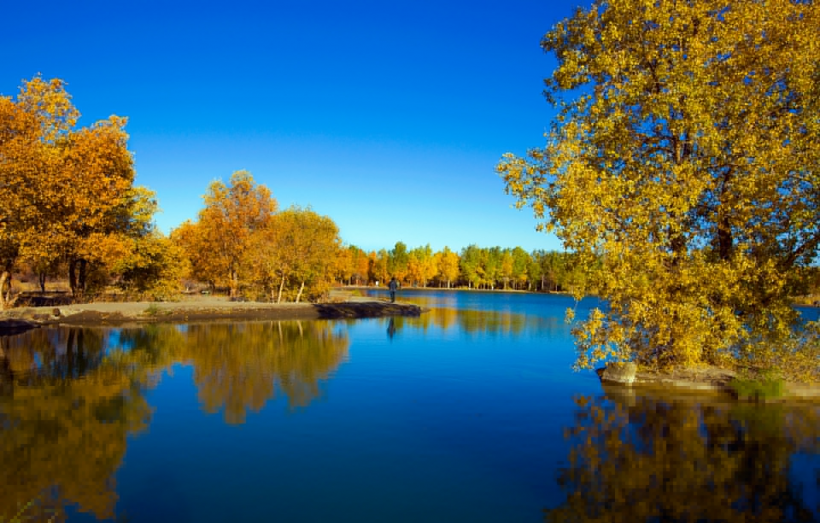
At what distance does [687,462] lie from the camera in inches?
436

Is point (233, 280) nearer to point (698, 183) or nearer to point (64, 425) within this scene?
point (64, 425)

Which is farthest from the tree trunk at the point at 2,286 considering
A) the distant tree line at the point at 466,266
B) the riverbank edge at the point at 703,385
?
the distant tree line at the point at 466,266

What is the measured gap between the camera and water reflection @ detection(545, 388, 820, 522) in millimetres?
8922

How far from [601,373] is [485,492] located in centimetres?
1274

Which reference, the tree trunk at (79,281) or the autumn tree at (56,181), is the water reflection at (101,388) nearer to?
the autumn tree at (56,181)

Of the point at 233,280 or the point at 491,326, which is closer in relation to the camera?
the point at 491,326

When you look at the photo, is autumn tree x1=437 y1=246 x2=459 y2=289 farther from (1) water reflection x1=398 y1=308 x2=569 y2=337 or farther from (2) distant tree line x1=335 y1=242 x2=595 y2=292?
(1) water reflection x1=398 y1=308 x2=569 y2=337

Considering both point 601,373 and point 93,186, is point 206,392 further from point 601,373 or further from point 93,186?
point 93,186

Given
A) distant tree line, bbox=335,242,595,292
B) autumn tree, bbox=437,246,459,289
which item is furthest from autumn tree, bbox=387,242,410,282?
autumn tree, bbox=437,246,459,289

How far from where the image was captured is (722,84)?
647 inches

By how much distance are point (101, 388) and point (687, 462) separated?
1662 cm

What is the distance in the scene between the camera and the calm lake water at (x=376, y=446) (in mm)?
8875

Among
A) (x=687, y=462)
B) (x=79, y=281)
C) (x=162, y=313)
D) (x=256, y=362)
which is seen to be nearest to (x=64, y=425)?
(x=256, y=362)

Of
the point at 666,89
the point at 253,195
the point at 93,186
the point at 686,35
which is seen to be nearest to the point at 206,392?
the point at 666,89
